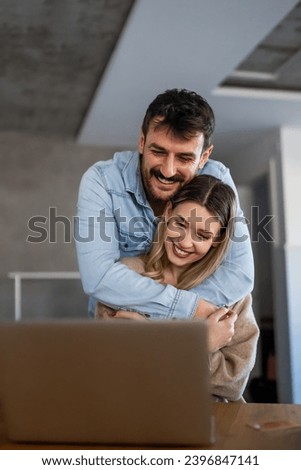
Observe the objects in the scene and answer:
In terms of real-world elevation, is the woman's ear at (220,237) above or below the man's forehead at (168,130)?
below

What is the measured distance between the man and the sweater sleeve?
0.09 metres

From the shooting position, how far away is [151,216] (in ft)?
6.12

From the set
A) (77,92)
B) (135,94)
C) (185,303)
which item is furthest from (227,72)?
(185,303)

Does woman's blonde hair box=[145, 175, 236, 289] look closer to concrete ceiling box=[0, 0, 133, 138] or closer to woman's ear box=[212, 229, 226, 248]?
woman's ear box=[212, 229, 226, 248]

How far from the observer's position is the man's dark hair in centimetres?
168

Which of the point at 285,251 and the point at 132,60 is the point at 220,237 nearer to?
the point at 132,60

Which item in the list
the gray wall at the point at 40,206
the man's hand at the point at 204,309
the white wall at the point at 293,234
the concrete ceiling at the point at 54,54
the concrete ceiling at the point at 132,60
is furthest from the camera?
the gray wall at the point at 40,206

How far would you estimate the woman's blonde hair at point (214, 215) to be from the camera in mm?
1663

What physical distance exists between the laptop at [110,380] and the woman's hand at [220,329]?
0.51 m

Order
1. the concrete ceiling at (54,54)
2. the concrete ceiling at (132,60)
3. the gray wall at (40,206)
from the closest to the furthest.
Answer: the concrete ceiling at (132,60)
the concrete ceiling at (54,54)
the gray wall at (40,206)

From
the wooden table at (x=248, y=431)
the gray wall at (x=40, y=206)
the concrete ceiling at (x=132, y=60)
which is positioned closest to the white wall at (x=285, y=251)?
the concrete ceiling at (x=132, y=60)

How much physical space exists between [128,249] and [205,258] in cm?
27

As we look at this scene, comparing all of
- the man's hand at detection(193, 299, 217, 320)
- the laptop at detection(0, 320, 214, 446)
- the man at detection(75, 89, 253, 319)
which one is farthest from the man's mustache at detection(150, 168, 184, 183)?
the laptop at detection(0, 320, 214, 446)

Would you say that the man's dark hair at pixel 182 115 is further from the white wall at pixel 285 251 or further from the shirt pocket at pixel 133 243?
the white wall at pixel 285 251
